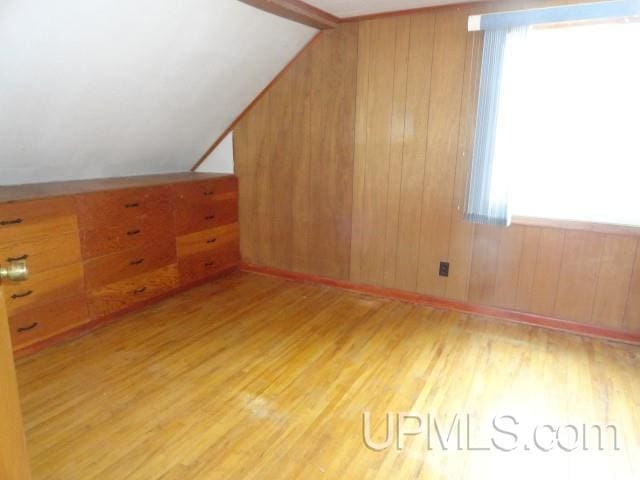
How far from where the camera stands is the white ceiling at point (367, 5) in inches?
108

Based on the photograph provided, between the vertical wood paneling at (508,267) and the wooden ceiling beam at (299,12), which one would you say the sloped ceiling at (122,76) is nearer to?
the wooden ceiling beam at (299,12)

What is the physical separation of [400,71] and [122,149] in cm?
198

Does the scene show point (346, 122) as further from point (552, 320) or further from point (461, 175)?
point (552, 320)

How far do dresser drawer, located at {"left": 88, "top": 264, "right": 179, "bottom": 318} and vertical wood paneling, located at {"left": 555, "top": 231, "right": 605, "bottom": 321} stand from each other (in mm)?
2665

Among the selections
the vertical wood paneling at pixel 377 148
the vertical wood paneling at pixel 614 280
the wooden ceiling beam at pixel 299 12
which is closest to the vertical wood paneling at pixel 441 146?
the vertical wood paneling at pixel 377 148

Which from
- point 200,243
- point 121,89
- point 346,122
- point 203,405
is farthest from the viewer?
Result: point 200,243

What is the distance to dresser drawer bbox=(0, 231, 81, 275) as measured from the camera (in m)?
2.30

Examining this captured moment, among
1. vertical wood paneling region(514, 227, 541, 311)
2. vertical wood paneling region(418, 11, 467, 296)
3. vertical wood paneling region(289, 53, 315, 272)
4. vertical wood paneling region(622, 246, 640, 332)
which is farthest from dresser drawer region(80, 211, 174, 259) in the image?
vertical wood paneling region(622, 246, 640, 332)

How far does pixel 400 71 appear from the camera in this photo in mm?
3053

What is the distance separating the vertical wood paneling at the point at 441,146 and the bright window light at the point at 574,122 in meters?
0.32

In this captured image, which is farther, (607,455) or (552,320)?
(552,320)

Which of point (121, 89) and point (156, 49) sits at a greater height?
point (156, 49)

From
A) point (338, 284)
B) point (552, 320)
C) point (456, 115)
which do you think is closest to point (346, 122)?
point (456, 115)

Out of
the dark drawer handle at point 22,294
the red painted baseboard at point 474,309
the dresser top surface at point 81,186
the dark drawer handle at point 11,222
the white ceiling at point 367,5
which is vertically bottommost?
the red painted baseboard at point 474,309
